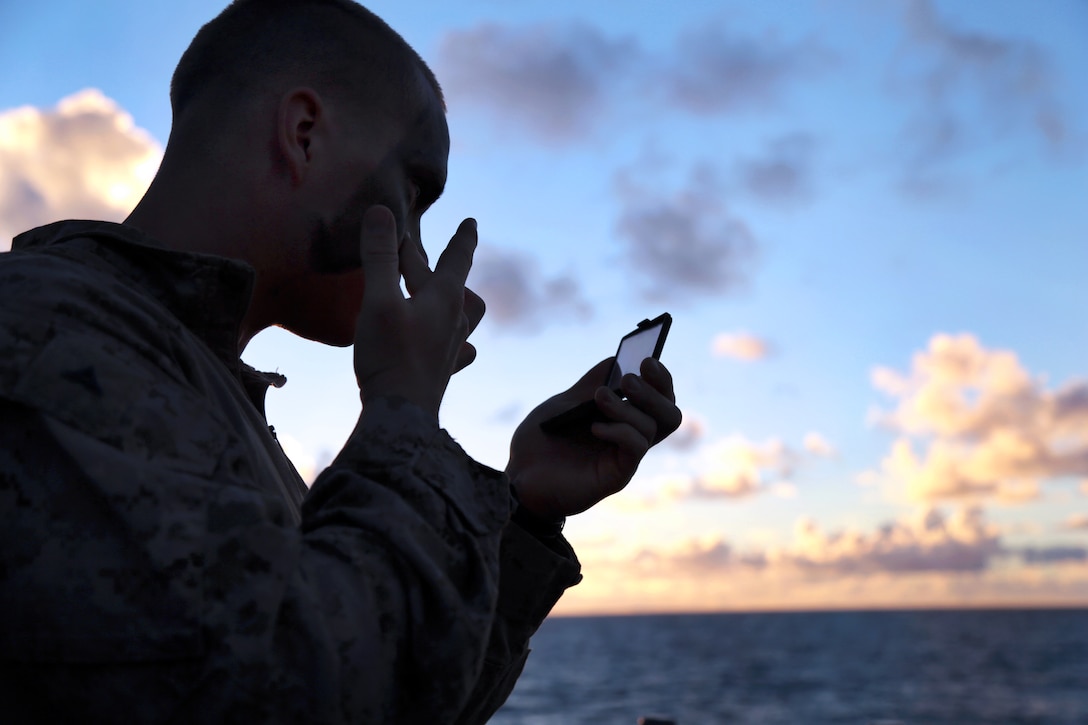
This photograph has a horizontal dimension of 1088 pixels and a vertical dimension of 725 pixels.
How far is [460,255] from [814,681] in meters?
76.9

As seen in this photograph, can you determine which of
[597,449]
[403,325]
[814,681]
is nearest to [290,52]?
[403,325]

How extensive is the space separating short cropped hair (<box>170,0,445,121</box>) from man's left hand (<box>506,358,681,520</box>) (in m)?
1.09

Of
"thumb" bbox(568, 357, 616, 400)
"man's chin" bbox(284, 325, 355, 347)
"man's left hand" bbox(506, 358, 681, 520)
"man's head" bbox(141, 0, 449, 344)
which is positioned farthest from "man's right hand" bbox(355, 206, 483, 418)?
"thumb" bbox(568, 357, 616, 400)

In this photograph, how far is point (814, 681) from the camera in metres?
70.6

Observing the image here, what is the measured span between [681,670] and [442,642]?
88072mm

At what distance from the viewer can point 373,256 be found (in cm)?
186

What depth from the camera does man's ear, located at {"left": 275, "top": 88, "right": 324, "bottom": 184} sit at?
83.8 inches

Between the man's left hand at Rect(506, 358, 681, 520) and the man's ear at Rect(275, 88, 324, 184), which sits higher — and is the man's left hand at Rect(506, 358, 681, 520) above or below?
below

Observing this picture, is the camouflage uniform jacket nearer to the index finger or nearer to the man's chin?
the index finger

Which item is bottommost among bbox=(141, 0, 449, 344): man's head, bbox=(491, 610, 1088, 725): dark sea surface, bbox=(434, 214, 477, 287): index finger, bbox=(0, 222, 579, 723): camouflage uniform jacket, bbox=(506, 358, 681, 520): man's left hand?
bbox=(491, 610, 1088, 725): dark sea surface

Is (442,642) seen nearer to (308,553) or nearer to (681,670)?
(308,553)

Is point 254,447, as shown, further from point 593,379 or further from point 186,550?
point 593,379

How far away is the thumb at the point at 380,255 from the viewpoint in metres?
1.80

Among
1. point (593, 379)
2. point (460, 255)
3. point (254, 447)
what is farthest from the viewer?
point (593, 379)
